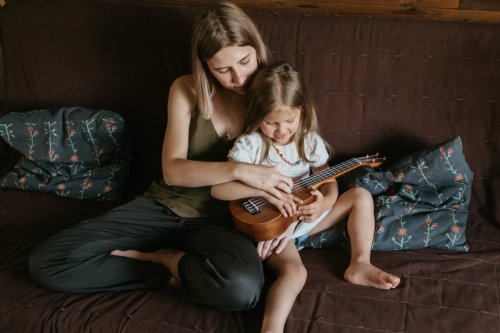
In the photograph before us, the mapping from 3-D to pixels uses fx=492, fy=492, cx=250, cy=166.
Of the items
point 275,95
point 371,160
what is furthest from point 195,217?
point 371,160

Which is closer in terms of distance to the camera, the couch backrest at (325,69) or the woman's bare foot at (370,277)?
the woman's bare foot at (370,277)

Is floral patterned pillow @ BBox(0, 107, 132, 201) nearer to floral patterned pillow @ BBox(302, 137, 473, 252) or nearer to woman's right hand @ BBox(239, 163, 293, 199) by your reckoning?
woman's right hand @ BBox(239, 163, 293, 199)

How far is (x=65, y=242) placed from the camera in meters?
1.41

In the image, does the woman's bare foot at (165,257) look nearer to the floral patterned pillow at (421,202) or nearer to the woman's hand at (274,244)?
the woman's hand at (274,244)

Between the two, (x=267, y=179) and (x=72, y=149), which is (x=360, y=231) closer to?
(x=267, y=179)

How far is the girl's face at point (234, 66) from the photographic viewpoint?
4.54 feet

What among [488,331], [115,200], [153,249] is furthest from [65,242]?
[488,331]

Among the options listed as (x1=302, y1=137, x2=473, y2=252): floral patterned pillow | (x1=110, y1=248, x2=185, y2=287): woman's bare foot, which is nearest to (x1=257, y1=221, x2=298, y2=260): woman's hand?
(x1=302, y1=137, x2=473, y2=252): floral patterned pillow

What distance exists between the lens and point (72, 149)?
5.81 feet

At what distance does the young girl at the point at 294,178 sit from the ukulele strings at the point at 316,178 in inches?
1.0

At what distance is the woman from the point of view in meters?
1.32

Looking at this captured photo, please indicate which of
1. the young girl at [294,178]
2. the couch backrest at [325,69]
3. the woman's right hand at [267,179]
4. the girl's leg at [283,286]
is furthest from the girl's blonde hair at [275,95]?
the girl's leg at [283,286]

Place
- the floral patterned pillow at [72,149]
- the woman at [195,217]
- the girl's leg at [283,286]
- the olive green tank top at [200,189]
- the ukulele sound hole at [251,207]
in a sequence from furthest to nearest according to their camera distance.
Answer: the floral patterned pillow at [72,149] → the olive green tank top at [200,189] → the ukulele sound hole at [251,207] → the woman at [195,217] → the girl's leg at [283,286]

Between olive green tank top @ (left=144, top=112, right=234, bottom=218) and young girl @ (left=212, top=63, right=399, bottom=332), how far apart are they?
0.10 m
